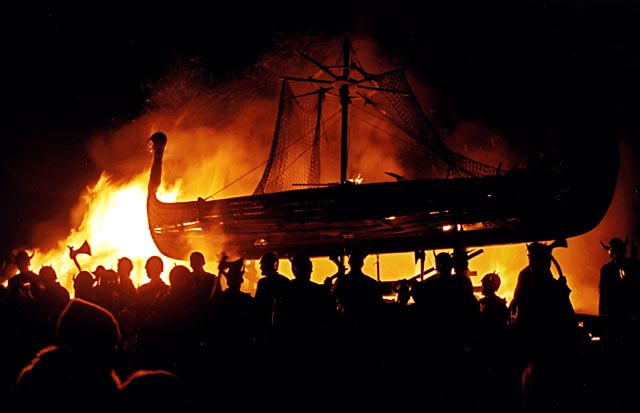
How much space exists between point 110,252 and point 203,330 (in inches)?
450

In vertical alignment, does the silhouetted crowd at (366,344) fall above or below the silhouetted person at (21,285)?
below

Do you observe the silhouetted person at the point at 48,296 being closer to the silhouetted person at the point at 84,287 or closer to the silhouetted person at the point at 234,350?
the silhouetted person at the point at 84,287

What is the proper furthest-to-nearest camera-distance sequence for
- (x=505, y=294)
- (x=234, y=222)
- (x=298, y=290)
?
Result: (x=505, y=294), (x=234, y=222), (x=298, y=290)

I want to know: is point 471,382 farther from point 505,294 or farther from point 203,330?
point 505,294

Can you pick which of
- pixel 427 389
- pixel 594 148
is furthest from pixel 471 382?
pixel 594 148

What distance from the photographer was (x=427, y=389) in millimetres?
4684

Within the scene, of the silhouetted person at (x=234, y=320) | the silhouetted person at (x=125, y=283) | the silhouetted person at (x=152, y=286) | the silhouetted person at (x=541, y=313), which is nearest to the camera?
the silhouetted person at (x=541, y=313)

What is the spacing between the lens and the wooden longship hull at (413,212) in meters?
6.79

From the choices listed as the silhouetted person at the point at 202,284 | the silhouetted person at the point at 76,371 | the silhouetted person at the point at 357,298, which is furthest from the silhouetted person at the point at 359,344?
the silhouetted person at the point at 76,371

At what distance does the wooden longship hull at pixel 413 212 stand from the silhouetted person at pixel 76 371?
5.00m

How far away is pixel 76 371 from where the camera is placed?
7.54 ft

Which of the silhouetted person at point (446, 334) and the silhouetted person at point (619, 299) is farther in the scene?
the silhouetted person at point (619, 299)

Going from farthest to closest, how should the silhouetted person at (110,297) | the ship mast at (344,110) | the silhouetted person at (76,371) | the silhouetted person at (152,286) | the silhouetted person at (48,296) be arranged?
the ship mast at (344,110) < the silhouetted person at (110,297) < the silhouetted person at (48,296) < the silhouetted person at (152,286) < the silhouetted person at (76,371)

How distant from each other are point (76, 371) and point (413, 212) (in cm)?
546
